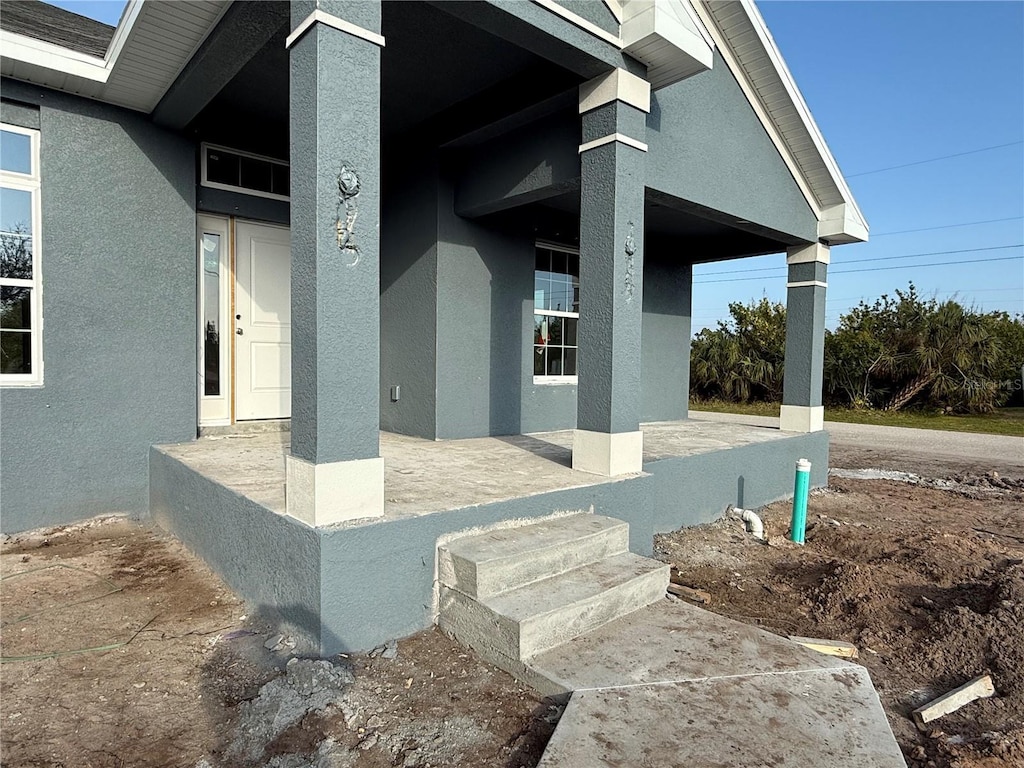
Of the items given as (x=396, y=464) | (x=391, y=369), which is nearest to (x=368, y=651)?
(x=396, y=464)

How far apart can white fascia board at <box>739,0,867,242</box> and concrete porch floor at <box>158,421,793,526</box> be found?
3.08 m

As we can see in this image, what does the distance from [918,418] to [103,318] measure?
17.4 m

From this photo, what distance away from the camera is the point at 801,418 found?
291 inches

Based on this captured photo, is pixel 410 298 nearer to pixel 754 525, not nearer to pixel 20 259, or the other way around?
pixel 20 259

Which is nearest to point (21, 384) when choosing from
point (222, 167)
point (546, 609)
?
point (222, 167)

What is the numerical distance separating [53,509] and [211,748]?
334cm

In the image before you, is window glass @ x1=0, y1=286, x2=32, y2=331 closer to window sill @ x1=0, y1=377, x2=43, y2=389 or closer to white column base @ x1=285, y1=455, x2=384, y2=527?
window sill @ x1=0, y1=377, x2=43, y2=389

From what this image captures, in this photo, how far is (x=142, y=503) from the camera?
15.9 feet

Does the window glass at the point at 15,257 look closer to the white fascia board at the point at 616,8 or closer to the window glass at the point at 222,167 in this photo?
the window glass at the point at 222,167

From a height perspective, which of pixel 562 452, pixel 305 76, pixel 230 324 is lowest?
→ pixel 562 452

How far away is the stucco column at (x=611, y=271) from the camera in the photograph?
407 centimetres

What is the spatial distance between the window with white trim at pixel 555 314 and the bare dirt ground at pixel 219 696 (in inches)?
172

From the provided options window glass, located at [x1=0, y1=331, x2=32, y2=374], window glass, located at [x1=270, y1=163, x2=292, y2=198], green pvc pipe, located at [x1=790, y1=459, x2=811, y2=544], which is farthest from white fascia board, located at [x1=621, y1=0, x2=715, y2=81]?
window glass, located at [x1=0, y1=331, x2=32, y2=374]

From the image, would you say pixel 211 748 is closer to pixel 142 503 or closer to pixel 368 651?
pixel 368 651
